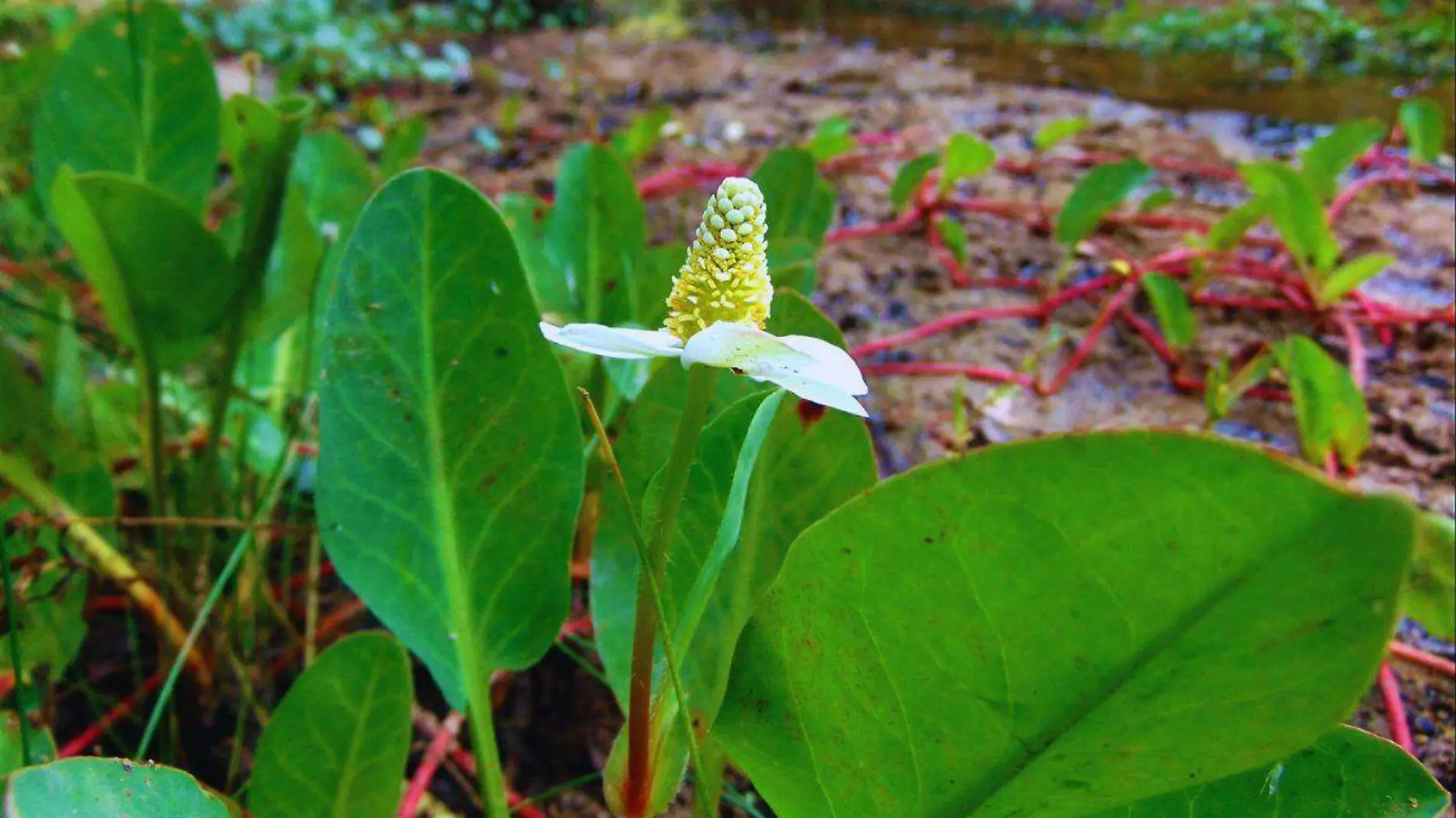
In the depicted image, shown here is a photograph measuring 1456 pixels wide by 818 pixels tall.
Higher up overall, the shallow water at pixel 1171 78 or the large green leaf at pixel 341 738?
the shallow water at pixel 1171 78

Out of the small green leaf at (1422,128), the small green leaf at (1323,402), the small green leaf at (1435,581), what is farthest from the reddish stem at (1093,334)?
the small green leaf at (1435,581)

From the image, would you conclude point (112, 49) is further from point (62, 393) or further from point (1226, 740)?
point (1226, 740)

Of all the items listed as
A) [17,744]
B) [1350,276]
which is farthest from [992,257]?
[17,744]

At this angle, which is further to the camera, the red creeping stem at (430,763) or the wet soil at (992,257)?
the wet soil at (992,257)

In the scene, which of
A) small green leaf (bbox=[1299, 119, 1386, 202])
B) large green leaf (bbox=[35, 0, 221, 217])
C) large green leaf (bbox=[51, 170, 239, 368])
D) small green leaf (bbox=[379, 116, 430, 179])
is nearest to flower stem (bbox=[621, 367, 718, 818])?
large green leaf (bbox=[51, 170, 239, 368])

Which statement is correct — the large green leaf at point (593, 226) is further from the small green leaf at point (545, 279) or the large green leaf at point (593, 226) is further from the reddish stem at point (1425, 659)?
the reddish stem at point (1425, 659)

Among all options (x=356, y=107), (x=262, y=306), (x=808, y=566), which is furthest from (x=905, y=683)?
(x=356, y=107)
